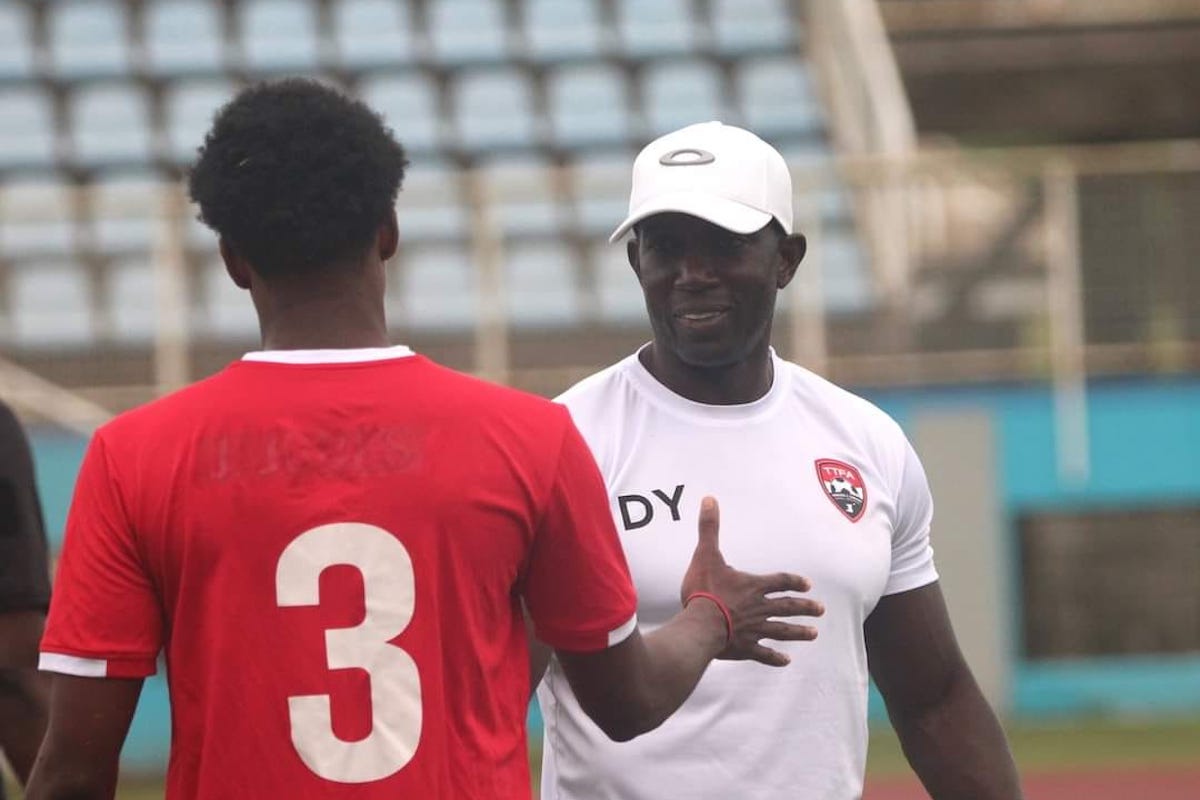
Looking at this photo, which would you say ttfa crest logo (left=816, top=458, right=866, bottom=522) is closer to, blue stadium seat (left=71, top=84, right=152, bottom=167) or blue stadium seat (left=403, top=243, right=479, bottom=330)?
blue stadium seat (left=403, top=243, right=479, bottom=330)

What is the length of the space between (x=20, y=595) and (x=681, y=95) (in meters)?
14.2

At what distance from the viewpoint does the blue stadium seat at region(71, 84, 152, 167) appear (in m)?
17.8

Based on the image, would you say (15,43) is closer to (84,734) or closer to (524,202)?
(524,202)

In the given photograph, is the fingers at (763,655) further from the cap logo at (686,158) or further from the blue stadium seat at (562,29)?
the blue stadium seat at (562,29)

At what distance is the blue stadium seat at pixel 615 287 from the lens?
1379cm

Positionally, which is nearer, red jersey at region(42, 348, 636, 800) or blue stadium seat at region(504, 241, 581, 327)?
red jersey at region(42, 348, 636, 800)

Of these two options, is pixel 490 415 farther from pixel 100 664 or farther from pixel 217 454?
pixel 100 664

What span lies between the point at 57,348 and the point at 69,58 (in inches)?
203

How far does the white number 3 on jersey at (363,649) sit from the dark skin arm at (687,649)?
0.97ft

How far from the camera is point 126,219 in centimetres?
1353

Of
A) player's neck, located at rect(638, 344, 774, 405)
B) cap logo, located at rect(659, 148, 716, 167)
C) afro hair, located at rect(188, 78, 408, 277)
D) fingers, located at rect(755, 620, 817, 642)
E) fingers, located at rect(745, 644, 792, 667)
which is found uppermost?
cap logo, located at rect(659, 148, 716, 167)

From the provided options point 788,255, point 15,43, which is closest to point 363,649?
point 788,255

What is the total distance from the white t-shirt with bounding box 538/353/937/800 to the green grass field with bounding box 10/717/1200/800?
25.2 ft

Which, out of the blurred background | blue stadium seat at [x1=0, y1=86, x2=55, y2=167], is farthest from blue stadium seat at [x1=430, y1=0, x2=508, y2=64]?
the blurred background
